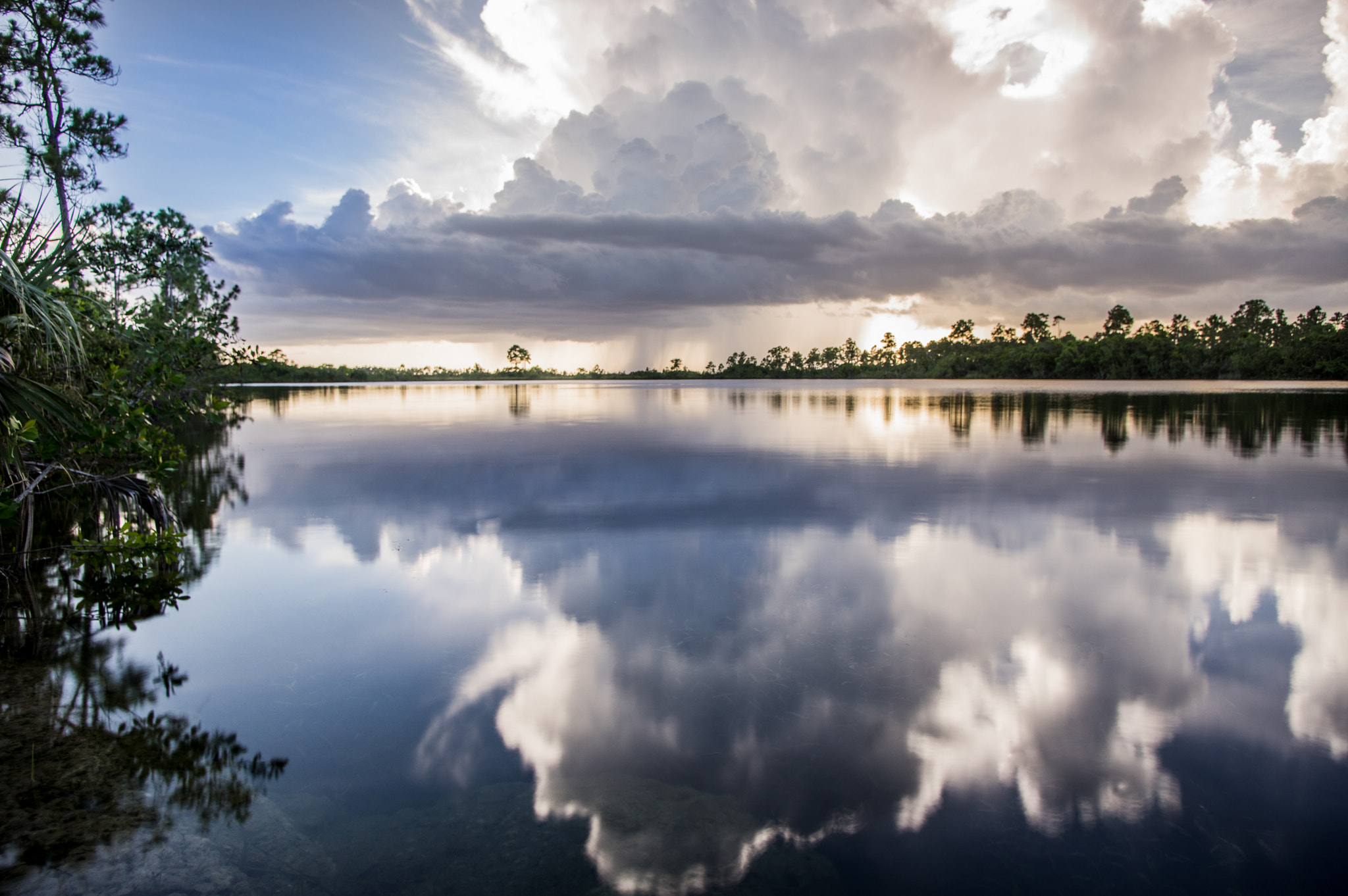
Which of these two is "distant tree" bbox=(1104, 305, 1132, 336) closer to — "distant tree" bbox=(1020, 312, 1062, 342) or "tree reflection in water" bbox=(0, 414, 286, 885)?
"distant tree" bbox=(1020, 312, 1062, 342)

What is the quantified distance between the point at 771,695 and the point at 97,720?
4.28 metres

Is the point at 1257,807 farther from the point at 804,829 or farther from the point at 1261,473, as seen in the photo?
the point at 1261,473

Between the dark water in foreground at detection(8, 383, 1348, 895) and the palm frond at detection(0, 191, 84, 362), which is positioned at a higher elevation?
the palm frond at detection(0, 191, 84, 362)

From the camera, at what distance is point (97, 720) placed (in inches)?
169

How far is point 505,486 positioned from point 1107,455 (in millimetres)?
14898

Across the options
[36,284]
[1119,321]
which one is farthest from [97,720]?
[1119,321]

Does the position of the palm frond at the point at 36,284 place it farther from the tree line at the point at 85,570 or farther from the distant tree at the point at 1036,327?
the distant tree at the point at 1036,327

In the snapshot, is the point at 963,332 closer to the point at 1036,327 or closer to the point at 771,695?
the point at 1036,327

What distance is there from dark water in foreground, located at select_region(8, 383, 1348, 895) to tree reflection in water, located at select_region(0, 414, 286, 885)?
0.68 feet

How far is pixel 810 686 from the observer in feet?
15.8

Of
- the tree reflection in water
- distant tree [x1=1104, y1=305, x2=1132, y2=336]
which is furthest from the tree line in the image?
distant tree [x1=1104, y1=305, x2=1132, y2=336]

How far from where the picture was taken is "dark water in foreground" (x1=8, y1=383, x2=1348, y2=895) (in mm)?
3170

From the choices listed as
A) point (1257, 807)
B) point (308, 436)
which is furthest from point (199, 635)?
point (308, 436)

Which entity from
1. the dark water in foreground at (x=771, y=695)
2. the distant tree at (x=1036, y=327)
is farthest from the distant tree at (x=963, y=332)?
the dark water in foreground at (x=771, y=695)
